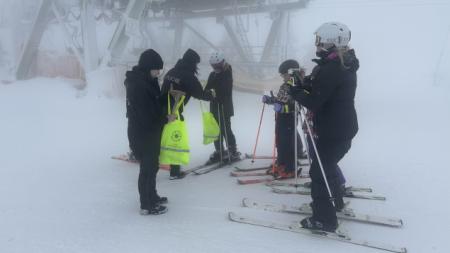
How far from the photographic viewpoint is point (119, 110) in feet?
43.3

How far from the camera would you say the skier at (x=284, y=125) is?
580 centimetres

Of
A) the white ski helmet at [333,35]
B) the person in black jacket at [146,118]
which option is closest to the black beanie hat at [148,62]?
the person in black jacket at [146,118]

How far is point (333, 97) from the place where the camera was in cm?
396

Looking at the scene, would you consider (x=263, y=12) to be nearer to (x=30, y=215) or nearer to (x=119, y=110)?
(x=119, y=110)

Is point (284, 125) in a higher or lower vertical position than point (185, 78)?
lower

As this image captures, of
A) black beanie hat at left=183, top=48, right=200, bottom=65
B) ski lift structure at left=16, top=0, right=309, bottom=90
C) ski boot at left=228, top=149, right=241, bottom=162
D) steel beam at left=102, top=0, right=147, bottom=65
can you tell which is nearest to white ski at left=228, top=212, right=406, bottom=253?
black beanie hat at left=183, top=48, right=200, bottom=65

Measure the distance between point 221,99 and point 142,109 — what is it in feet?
8.94

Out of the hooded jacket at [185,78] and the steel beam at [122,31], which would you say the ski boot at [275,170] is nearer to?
the hooded jacket at [185,78]

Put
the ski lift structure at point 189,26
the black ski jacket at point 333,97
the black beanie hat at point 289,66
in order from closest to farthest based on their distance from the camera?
1. the black ski jacket at point 333,97
2. the black beanie hat at point 289,66
3. the ski lift structure at point 189,26

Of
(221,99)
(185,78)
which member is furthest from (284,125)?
(185,78)

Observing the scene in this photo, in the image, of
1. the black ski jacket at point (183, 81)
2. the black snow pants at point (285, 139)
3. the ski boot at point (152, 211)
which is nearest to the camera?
the ski boot at point (152, 211)

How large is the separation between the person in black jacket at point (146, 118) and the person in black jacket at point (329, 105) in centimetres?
166

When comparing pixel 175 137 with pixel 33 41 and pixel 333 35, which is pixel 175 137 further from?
pixel 33 41

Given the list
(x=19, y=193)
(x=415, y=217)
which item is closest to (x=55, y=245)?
(x=19, y=193)
